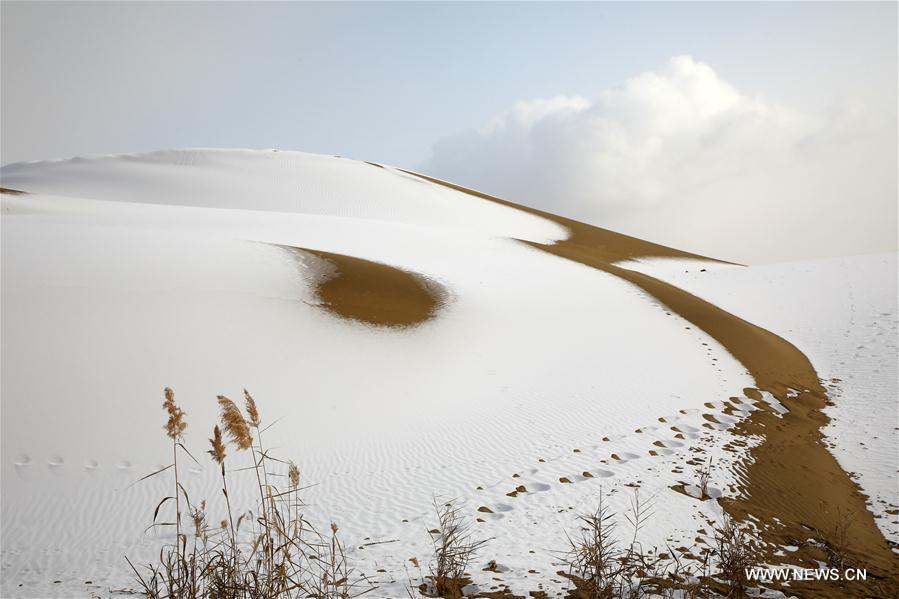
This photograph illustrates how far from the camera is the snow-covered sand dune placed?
7477 millimetres

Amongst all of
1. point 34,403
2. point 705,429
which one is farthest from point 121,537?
point 705,429

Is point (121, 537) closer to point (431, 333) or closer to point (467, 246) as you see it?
point (431, 333)

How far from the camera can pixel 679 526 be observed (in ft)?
24.1

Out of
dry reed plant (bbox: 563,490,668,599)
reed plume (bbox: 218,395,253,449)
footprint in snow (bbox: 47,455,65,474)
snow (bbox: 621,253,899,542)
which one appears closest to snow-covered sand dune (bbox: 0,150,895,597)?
footprint in snow (bbox: 47,455,65,474)

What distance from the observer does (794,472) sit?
9.52m

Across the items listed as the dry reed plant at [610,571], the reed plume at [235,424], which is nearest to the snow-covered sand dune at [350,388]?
the dry reed plant at [610,571]

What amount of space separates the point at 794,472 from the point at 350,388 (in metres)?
8.62

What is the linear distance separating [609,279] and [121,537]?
747 inches

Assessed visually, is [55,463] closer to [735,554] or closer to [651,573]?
[651,573]

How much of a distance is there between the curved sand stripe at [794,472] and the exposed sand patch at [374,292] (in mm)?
8403

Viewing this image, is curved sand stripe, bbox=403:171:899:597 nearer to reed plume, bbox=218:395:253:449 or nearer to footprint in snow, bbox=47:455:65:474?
reed plume, bbox=218:395:253:449

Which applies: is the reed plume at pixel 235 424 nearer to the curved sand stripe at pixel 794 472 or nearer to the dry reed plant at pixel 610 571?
the dry reed plant at pixel 610 571

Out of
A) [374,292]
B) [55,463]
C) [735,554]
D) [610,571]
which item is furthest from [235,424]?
[374,292]

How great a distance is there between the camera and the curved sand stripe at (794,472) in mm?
6859
